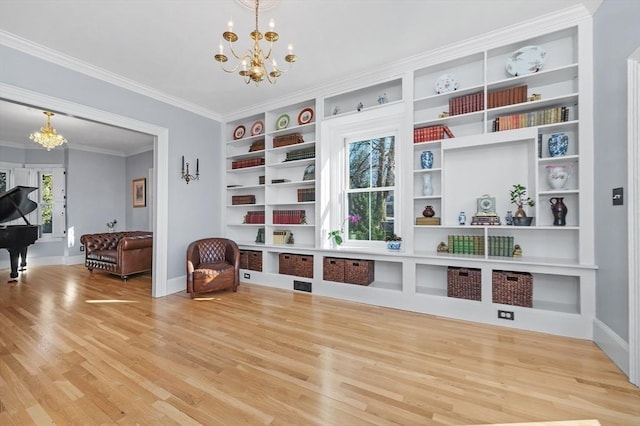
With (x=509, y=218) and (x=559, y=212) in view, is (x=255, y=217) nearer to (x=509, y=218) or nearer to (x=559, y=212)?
(x=509, y=218)

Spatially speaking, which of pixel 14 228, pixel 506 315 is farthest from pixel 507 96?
pixel 14 228

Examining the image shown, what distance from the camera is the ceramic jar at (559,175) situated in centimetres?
267

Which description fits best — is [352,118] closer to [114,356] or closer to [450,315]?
[450,315]

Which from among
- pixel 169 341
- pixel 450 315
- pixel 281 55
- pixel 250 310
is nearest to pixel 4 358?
pixel 169 341

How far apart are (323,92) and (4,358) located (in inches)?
166

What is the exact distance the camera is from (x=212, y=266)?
4027mm

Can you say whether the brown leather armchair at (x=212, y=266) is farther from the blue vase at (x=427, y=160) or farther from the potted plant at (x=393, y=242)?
the blue vase at (x=427, y=160)

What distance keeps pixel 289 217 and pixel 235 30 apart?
8.33 ft

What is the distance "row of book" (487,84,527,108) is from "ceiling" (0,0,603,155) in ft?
2.00

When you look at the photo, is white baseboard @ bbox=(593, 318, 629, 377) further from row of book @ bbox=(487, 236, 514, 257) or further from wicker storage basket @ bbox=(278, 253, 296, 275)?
wicker storage basket @ bbox=(278, 253, 296, 275)

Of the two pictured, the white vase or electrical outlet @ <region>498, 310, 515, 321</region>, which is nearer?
Answer: electrical outlet @ <region>498, 310, 515, 321</region>

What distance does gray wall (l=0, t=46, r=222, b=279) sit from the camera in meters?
2.90

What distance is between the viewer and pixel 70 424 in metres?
1.49

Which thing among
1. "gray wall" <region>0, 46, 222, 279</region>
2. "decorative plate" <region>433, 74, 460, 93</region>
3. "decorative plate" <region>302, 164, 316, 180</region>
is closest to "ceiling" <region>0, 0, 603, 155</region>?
"gray wall" <region>0, 46, 222, 279</region>
